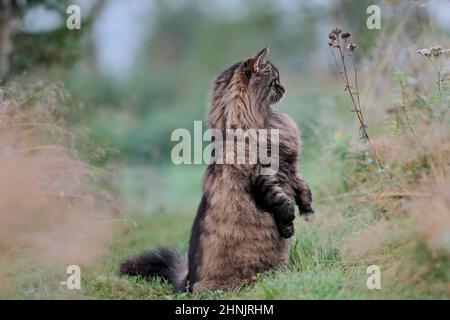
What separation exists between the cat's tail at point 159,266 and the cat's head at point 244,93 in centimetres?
125

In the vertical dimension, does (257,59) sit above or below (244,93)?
above

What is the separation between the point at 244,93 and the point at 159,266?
1596mm

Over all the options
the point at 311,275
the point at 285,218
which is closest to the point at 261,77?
the point at 285,218

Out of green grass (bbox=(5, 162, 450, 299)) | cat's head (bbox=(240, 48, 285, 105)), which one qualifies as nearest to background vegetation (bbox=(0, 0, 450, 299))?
green grass (bbox=(5, 162, 450, 299))

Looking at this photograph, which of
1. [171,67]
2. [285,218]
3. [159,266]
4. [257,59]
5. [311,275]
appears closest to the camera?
[311,275]

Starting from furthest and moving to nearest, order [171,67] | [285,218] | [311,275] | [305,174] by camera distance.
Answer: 1. [171,67]
2. [305,174]
3. [285,218]
4. [311,275]

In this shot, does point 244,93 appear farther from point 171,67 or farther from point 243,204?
point 171,67

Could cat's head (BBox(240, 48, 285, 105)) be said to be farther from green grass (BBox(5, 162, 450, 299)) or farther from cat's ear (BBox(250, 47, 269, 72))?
green grass (BBox(5, 162, 450, 299))

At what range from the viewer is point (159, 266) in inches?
233

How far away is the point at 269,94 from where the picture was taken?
568 cm

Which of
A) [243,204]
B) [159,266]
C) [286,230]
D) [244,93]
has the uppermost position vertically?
[244,93]

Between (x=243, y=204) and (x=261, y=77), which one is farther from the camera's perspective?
(x=261, y=77)

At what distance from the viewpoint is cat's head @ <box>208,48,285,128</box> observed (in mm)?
5449

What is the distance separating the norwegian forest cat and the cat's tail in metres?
0.26
